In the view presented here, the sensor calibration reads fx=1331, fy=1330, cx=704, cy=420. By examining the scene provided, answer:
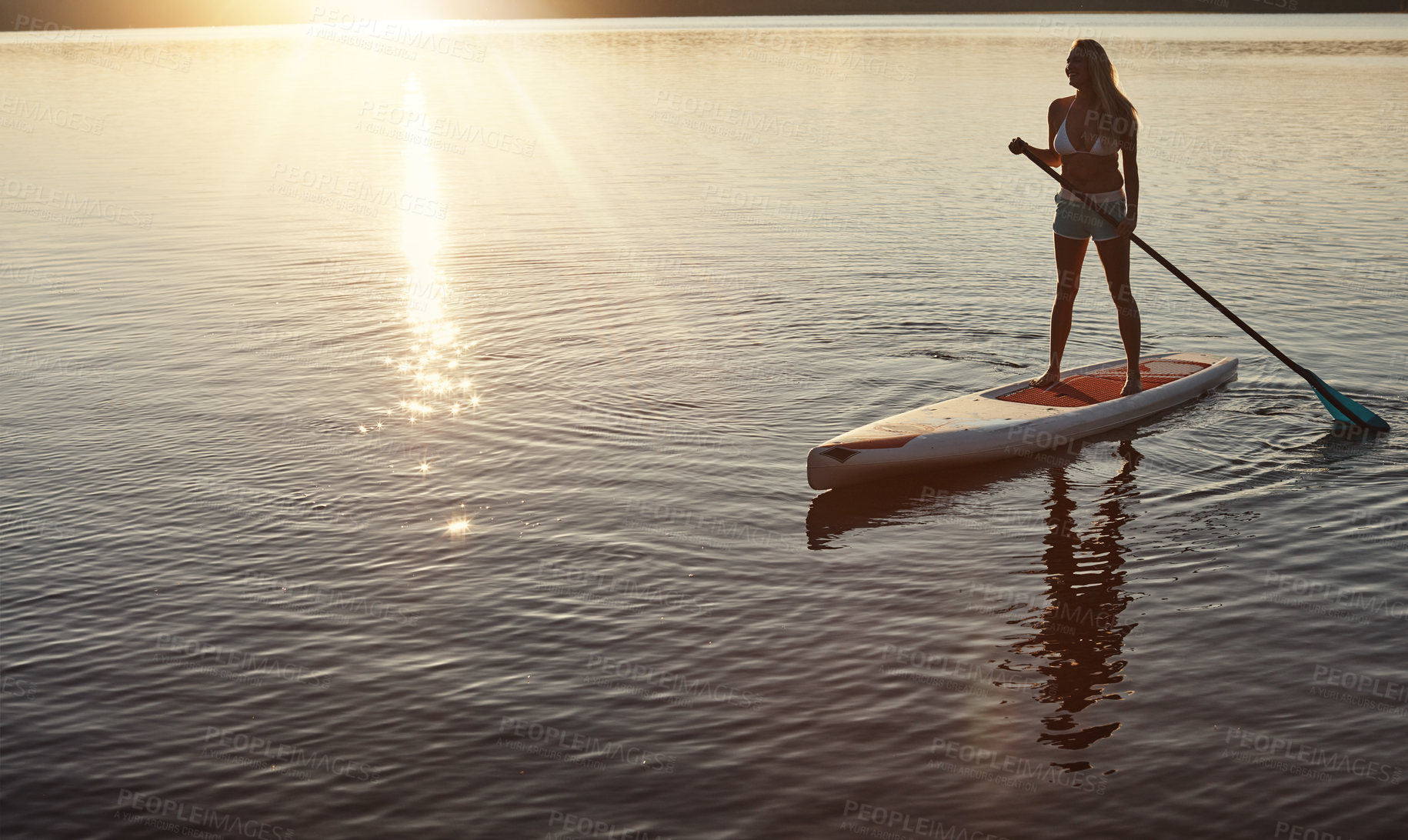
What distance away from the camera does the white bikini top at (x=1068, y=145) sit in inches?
362

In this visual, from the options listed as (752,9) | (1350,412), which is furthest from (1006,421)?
(752,9)

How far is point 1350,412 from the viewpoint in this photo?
9.62 m

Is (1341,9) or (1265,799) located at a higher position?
(1341,9)

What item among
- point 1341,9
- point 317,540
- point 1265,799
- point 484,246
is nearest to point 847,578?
point 1265,799

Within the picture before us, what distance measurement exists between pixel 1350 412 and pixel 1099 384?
1.77 metres

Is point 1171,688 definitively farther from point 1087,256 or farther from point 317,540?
point 1087,256

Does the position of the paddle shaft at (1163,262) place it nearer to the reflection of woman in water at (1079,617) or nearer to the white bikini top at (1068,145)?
the white bikini top at (1068,145)

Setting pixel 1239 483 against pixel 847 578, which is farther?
pixel 1239 483

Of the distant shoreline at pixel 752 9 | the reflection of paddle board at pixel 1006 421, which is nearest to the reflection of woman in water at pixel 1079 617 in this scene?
the reflection of paddle board at pixel 1006 421

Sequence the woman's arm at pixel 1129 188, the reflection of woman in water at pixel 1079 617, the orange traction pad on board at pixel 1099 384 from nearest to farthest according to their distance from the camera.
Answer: the reflection of woman in water at pixel 1079 617
the woman's arm at pixel 1129 188
the orange traction pad on board at pixel 1099 384

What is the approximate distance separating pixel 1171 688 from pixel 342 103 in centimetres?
4172

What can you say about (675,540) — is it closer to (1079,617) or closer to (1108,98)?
(1079,617)

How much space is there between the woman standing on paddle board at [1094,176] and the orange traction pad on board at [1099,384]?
0.19 meters

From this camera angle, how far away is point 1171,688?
240 inches
